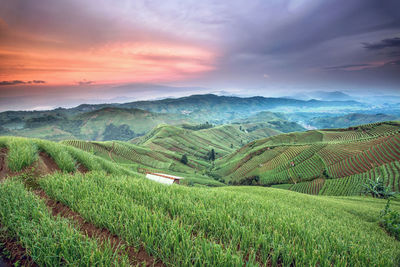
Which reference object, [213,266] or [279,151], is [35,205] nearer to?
[213,266]

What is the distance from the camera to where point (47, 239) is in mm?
1987

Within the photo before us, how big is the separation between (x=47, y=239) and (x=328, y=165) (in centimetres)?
12123

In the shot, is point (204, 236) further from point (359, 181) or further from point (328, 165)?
point (328, 165)

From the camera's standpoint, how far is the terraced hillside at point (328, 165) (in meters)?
73.5

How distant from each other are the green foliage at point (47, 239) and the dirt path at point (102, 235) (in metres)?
0.16

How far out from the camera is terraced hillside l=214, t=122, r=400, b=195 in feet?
241

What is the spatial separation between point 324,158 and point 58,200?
420 ft

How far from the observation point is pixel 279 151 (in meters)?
Result: 135

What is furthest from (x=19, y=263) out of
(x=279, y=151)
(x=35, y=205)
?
(x=279, y=151)

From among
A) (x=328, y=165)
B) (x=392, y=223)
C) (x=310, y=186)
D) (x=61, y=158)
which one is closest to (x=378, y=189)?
(x=310, y=186)

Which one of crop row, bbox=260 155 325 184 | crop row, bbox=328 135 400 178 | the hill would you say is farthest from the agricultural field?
crop row, bbox=260 155 325 184

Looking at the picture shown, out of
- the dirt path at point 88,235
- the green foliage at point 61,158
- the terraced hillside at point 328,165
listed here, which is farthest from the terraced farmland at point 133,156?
the dirt path at point 88,235

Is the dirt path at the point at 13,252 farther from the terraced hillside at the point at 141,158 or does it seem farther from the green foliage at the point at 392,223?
the terraced hillside at the point at 141,158

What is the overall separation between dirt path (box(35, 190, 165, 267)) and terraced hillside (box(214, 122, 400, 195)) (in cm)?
9003
